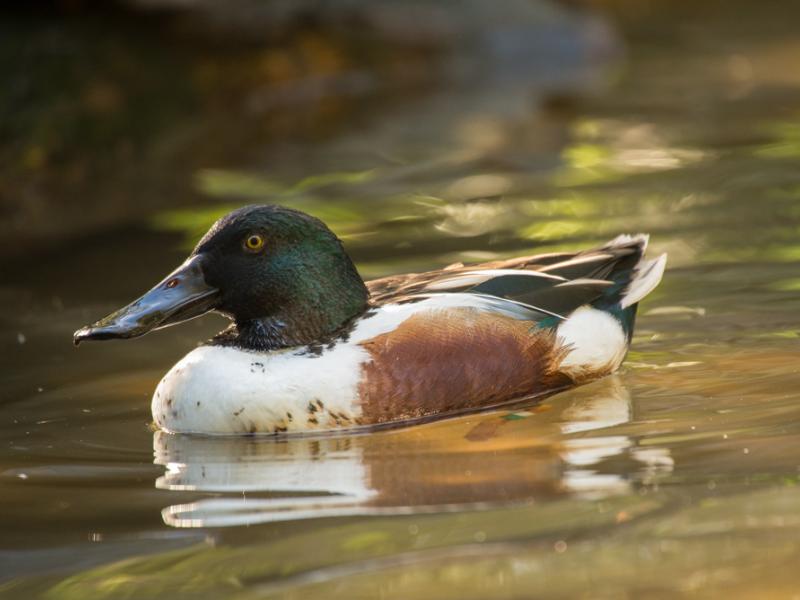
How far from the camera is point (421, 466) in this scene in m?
5.44

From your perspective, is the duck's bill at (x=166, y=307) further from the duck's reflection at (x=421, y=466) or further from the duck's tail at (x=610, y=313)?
the duck's tail at (x=610, y=313)

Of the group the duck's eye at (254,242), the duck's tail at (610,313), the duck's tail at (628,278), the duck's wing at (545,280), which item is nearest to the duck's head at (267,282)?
the duck's eye at (254,242)

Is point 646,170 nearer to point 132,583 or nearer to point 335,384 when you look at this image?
point 335,384

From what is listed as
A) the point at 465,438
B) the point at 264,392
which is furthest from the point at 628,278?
the point at 264,392

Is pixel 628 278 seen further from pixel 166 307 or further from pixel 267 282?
pixel 166 307

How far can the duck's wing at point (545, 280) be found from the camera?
21.0 ft

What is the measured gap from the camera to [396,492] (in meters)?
5.12

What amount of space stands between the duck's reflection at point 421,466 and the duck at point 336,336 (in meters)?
0.11

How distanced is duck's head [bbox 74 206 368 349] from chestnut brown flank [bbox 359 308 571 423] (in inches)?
12.7

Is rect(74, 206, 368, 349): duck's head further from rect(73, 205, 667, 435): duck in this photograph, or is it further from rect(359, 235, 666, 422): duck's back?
rect(359, 235, 666, 422): duck's back

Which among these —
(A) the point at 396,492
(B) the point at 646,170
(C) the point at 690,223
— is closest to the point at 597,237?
(C) the point at 690,223

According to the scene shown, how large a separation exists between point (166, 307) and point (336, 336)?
724mm

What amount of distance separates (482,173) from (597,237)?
2.57m

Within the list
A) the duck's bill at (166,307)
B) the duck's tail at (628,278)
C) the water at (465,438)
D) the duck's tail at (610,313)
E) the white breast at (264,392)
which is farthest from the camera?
the duck's tail at (628,278)
